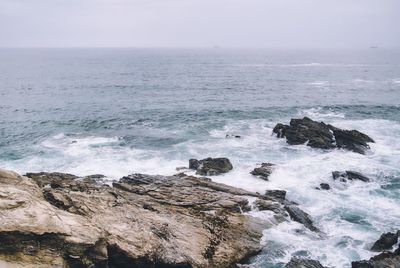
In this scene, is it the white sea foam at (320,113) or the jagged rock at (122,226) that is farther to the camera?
the white sea foam at (320,113)

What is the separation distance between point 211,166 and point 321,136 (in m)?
18.2

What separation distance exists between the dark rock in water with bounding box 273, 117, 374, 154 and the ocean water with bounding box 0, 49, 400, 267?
1317 millimetres

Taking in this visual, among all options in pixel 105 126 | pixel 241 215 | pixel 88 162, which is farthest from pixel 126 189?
pixel 105 126

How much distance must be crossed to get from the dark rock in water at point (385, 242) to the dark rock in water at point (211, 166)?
17.2m

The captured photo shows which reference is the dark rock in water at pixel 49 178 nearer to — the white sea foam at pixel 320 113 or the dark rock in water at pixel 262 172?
the dark rock in water at pixel 262 172

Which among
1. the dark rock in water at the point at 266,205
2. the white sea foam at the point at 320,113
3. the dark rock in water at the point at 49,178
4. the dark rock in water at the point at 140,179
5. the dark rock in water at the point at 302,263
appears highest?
the dark rock in water at the point at 49,178

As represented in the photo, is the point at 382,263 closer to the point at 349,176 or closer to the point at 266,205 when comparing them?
the point at 266,205

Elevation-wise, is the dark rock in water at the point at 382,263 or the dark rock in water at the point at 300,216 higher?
the dark rock in water at the point at 382,263

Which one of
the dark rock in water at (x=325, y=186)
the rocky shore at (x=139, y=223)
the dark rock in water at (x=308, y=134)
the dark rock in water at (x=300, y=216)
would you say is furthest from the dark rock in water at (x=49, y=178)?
the dark rock in water at (x=308, y=134)

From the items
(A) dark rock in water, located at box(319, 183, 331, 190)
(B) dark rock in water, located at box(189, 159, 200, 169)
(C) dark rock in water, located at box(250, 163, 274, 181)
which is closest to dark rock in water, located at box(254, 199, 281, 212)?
(C) dark rock in water, located at box(250, 163, 274, 181)

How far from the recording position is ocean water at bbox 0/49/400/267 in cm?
3091

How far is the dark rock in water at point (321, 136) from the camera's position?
163 feet

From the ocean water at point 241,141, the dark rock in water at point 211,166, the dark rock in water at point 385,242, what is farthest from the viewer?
the dark rock in water at point 211,166

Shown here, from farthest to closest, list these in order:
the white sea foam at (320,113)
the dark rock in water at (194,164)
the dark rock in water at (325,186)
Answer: the white sea foam at (320,113) < the dark rock in water at (194,164) < the dark rock in water at (325,186)
